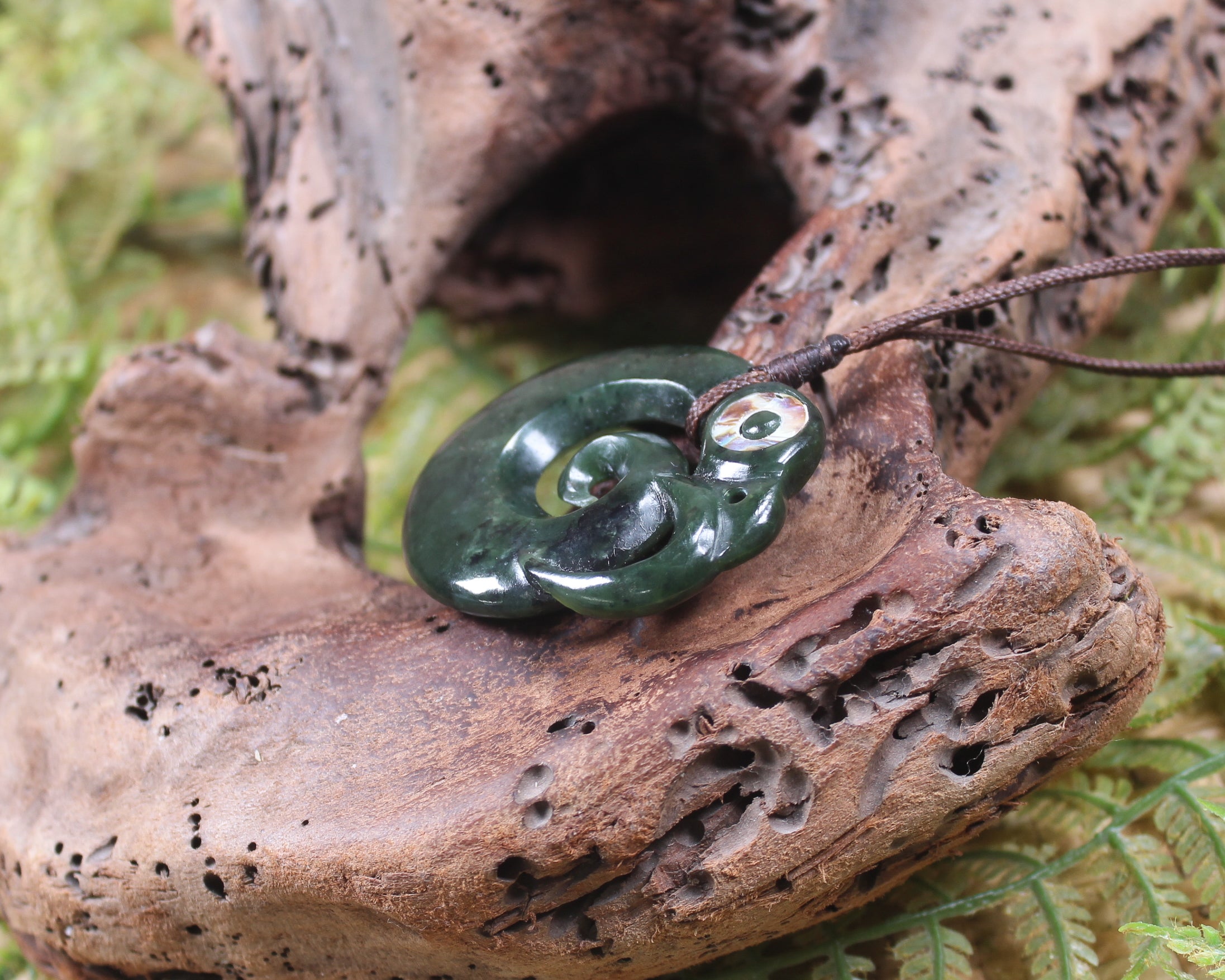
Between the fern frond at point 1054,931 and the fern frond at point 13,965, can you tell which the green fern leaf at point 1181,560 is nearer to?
the fern frond at point 1054,931

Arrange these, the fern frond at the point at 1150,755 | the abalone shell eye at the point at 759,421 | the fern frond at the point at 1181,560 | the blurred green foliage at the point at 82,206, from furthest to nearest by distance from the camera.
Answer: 1. the blurred green foliage at the point at 82,206
2. the fern frond at the point at 1181,560
3. the fern frond at the point at 1150,755
4. the abalone shell eye at the point at 759,421

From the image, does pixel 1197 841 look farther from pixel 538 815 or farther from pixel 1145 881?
pixel 538 815

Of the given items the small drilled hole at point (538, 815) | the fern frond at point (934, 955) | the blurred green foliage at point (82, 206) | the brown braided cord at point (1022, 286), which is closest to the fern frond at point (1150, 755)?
the fern frond at point (934, 955)

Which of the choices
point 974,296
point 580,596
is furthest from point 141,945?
point 974,296

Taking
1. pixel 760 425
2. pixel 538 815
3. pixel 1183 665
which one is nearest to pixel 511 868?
pixel 538 815

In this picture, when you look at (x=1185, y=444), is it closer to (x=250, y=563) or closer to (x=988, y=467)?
(x=988, y=467)

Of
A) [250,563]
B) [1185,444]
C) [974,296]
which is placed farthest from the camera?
[1185,444]
